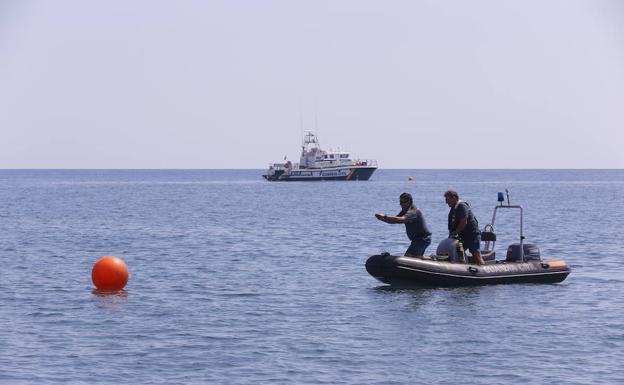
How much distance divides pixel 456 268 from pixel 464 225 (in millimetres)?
955

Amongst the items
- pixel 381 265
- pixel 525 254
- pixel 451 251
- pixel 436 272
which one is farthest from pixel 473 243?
pixel 381 265

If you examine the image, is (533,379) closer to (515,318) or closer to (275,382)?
(275,382)

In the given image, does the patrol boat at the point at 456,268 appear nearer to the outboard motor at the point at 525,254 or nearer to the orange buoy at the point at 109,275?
the outboard motor at the point at 525,254

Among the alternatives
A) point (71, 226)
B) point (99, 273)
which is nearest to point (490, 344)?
point (99, 273)

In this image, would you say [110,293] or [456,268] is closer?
[456,268]

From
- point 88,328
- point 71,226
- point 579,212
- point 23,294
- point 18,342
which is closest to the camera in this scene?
point 18,342

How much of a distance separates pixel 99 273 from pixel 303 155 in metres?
109

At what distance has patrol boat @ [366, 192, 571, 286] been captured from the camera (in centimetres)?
2183

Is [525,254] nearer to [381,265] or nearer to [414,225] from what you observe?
[414,225]

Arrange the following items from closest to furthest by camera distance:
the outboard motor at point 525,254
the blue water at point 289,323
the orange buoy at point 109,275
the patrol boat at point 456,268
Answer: the blue water at point 289,323
the patrol boat at point 456,268
the orange buoy at point 109,275
the outboard motor at point 525,254

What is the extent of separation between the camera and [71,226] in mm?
49469

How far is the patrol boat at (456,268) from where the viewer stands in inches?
859

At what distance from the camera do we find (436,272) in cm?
2188


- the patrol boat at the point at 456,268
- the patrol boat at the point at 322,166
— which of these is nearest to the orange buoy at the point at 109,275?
the patrol boat at the point at 456,268
